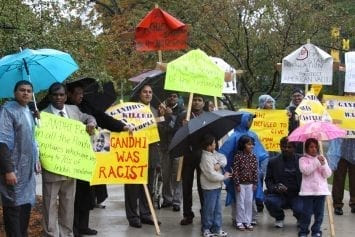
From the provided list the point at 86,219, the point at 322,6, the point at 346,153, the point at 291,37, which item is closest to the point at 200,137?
the point at 86,219

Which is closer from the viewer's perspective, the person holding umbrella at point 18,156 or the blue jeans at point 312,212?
the person holding umbrella at point 18,156

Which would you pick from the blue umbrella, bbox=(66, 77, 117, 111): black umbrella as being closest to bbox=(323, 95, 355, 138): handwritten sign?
bbox=(66, 77, 117, 111): black umbrella

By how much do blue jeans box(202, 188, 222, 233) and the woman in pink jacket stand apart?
1.04 meters

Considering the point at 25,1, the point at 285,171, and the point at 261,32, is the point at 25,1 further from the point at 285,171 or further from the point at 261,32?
the point at 261,32

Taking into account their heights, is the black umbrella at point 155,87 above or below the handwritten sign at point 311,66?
below

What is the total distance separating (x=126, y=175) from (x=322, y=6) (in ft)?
27.1

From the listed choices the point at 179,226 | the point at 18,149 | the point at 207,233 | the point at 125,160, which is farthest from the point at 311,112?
the point at 18,149

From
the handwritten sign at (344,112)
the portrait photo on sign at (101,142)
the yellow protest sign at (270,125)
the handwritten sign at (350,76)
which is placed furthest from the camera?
the yellow protest sign at (270,125)

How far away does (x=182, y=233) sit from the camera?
8016 mm

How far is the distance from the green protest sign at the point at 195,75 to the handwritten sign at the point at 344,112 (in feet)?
5.76

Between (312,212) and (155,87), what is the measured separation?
2982 millimetres

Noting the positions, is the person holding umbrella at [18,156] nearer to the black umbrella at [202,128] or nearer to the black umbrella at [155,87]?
the black umbrella at [202,128]

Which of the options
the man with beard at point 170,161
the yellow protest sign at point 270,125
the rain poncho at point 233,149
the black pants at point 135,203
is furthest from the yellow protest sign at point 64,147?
the yellow protest sign at point 270,125

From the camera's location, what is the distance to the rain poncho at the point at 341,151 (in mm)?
9438
